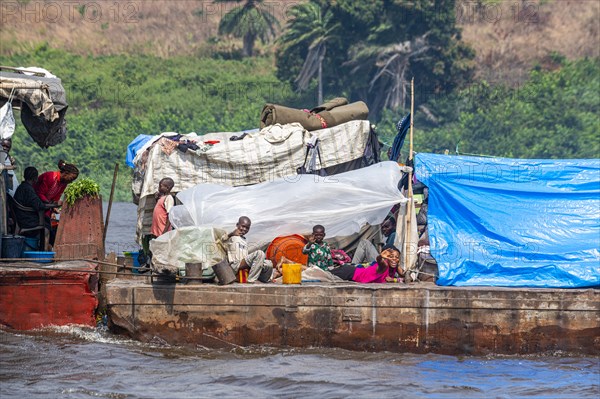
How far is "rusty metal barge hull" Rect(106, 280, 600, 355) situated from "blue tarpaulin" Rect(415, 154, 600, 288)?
27 centimetres

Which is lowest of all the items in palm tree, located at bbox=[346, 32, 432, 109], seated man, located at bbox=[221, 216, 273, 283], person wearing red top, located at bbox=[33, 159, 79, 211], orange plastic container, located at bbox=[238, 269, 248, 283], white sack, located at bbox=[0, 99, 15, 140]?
orange plastic container, located at bbox=[238, 269, 248, 283]

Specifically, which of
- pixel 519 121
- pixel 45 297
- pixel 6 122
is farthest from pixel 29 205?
pixel 519 121

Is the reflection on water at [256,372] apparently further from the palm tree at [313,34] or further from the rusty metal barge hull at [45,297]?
the palm tree at [313,34]

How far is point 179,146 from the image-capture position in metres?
11.5

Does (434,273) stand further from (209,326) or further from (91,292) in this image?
(91,292)

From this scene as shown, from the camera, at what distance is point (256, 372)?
10016 millimetres

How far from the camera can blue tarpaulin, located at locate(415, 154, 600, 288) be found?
10.6m

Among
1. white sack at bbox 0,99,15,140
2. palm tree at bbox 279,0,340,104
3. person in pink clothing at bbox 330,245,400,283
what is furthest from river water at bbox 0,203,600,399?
palm tree at bbox 279,0,340,104

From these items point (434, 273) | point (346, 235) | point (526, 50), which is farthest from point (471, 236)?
point (526, 50)

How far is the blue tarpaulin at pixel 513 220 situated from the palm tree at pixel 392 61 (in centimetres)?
2437

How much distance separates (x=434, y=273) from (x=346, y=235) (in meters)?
1.00

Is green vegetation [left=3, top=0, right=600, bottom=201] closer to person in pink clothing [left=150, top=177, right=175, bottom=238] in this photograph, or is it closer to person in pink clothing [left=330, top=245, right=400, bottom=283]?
person in pink clothing [left=150, top=177, right=175, bottom=238]

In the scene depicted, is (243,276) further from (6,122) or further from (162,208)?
(6,122)

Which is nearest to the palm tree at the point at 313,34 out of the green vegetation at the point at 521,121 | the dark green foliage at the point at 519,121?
the dark green foliage at the point at 519,121
